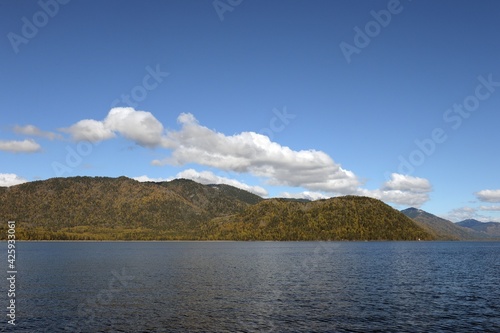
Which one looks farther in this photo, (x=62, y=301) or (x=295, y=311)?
(x=62, y=301)

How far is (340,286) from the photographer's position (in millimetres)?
107188

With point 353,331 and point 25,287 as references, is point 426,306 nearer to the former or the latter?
point 353,331

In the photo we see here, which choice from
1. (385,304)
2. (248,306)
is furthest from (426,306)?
(248,306)

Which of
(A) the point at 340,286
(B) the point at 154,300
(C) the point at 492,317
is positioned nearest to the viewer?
(C) the point at 492,317

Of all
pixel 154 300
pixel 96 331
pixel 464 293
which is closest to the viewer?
pixel 96 331

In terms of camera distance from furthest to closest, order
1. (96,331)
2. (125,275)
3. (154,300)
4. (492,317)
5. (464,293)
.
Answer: (125,275) → (464,293) → (154,300) → (492,317) → (96,331)

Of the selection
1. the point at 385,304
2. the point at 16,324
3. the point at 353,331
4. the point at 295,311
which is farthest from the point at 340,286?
the point at 16,324

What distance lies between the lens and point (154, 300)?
281ft

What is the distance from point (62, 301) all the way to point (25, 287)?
27166 millimetres

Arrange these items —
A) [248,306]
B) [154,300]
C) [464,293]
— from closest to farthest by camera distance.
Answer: [248,306]
[154,300]
[464,293]

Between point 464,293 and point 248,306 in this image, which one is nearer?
point 248,306

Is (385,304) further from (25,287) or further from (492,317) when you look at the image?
(25,287)

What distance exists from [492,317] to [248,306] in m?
43.6

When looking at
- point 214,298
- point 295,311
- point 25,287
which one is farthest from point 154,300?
point 25,287
